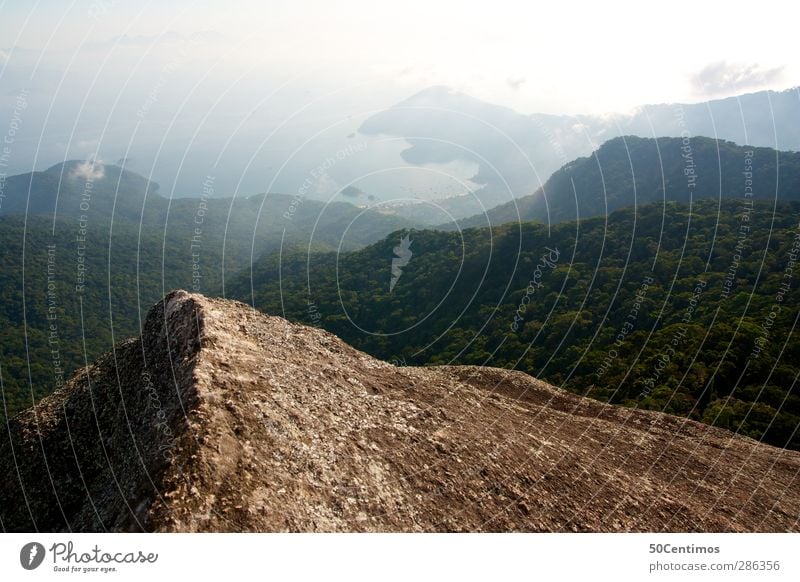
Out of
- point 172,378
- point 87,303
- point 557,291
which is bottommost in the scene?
point 87,303

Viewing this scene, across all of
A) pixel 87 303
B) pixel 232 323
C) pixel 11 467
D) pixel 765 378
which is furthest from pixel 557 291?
pixel 87 303

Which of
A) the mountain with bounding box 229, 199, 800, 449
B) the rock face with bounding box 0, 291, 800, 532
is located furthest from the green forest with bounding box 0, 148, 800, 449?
the rock face with bounding box 0, 291, 800, 532

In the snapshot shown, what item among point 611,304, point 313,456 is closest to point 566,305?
point 611,304

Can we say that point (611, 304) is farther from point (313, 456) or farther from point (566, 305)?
point (313, 456)

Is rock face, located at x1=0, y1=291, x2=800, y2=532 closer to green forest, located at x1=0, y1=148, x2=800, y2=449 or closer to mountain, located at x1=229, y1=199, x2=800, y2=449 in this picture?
green forest, located at x1=0, y1=148, x2=800, y2=449

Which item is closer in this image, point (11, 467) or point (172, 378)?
point (172, 378)

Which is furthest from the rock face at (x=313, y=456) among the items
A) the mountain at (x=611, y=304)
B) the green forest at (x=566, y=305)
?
the mountain at (x=611, y=304)
